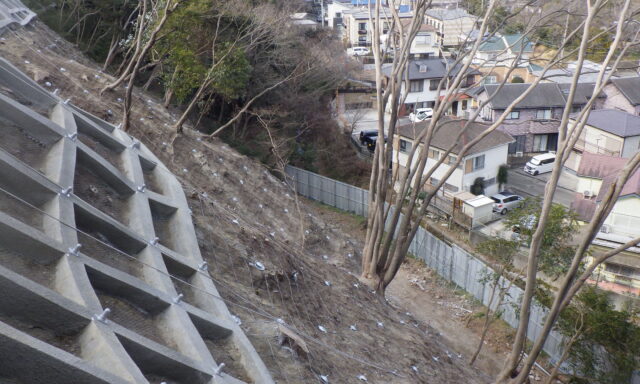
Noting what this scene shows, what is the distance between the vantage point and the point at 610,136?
84.0ft

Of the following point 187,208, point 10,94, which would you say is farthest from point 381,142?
point 10,94

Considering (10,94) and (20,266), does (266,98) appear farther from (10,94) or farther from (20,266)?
(20,266)

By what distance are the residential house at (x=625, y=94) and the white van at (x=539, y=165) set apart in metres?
6.07

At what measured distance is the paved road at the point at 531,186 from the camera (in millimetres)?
23953

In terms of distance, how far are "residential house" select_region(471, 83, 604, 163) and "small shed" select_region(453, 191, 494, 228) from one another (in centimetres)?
867

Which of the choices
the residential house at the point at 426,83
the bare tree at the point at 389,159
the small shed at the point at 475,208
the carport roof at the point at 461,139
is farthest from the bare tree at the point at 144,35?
the residential house at the point at 426,83

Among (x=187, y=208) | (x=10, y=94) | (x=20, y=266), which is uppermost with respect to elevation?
(x=10, y=94)

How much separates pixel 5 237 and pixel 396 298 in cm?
1222

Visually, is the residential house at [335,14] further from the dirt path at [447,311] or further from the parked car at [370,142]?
the dirt path at [447,311]

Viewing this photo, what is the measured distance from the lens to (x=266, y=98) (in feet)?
73.3

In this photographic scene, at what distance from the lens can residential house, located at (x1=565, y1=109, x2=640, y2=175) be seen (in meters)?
25.1

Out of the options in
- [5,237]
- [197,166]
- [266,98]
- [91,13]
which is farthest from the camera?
[266,98]

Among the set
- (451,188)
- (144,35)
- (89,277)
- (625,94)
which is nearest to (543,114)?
(625,94)

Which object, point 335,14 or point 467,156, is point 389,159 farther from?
point 335,14
